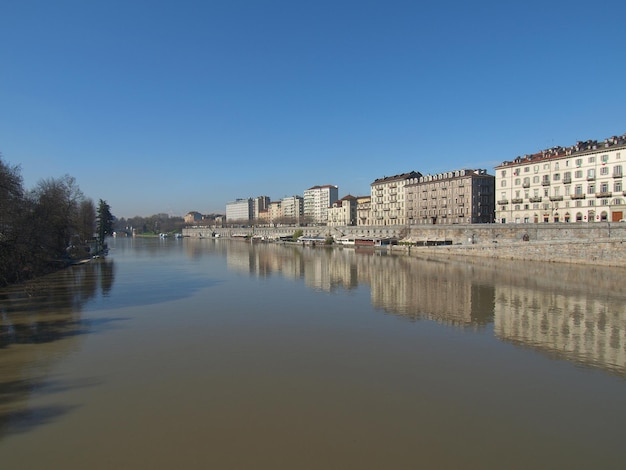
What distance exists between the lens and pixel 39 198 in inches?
1415

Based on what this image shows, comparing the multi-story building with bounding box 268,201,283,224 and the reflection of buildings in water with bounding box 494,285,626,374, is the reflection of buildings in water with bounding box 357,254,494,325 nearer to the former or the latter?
the reflection of buildings in water with bounding box 494,285,626,374

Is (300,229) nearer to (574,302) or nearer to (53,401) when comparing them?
(574,302)

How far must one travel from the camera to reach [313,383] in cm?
1008

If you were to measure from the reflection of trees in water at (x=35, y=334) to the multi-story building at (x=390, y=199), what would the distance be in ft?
208

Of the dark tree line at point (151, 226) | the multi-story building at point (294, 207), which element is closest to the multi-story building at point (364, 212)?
the multi-story building at point (294, 207)

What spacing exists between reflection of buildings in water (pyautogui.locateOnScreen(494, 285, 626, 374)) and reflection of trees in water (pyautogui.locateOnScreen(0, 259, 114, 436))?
1434 cm

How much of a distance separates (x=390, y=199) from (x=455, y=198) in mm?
18956

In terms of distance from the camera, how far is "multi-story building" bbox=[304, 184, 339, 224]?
469ft

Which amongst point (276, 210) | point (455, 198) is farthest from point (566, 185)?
point (276, 210)

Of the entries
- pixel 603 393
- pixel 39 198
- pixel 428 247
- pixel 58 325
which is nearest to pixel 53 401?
pixel 58 325

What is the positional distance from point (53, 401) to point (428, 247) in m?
52.5

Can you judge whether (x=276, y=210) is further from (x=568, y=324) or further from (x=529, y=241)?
(x=568, y=324)

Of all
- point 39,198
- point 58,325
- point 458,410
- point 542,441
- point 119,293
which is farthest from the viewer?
point 39,198

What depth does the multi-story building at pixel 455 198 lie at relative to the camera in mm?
65062
